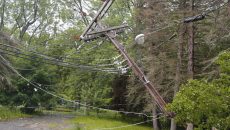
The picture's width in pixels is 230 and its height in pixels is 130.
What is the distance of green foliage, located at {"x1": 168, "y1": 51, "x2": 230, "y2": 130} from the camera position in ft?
28.2

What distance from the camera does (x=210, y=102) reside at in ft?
28.5

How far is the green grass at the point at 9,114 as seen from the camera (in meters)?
25.2

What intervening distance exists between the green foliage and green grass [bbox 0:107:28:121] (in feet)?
58.7

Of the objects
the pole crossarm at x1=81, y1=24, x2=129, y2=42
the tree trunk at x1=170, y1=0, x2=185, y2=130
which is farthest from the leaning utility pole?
the tree trunk at x1=170, y1=0, x2=185, y2=130

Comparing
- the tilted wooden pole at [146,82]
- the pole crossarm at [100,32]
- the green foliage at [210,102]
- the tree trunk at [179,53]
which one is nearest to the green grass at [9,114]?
the tree trunk at [179,53]

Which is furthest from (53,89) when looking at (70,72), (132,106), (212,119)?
(212,119)

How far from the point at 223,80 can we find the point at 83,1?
28.9m

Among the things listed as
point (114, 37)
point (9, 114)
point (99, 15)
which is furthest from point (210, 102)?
point (9, 114)

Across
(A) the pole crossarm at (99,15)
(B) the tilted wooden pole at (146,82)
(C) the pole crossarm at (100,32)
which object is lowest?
(B) the tilted wooden pole at (146,82)

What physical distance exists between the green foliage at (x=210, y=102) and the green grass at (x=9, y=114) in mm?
17898

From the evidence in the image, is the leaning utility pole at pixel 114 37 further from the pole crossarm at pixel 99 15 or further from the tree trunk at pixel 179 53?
the tree trunk at pixel 179 53

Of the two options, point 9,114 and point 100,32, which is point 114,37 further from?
point 9,114

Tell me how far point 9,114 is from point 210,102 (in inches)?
790

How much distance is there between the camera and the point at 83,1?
1435 inches
